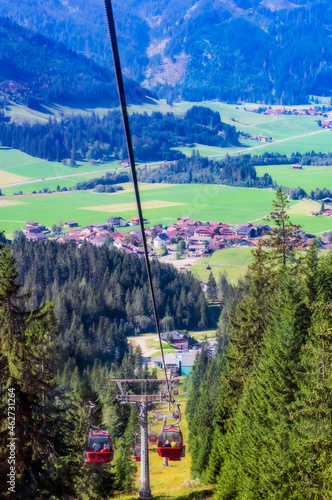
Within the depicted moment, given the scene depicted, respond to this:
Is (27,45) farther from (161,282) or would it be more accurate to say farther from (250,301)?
(250,301)

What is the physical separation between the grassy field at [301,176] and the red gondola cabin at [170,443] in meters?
75.5

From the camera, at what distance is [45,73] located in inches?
3046

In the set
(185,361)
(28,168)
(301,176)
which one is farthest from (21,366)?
(301,176)

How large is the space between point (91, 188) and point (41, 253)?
20.3m

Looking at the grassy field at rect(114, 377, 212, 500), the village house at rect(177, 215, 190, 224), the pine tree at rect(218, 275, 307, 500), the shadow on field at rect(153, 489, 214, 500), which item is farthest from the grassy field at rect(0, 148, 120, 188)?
the pine tree at rect(218, 275, 307, 500)

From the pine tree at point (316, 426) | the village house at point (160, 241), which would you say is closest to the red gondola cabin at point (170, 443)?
the pine tree at point (316, 426)

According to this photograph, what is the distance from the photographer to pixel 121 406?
3156cm

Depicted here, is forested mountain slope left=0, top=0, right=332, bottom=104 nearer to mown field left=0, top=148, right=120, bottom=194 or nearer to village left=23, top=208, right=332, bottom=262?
village left=23, top=208, right=332, bottom=262

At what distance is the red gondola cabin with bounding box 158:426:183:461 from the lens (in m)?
11.8

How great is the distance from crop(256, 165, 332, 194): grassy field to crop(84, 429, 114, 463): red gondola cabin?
75216 millimetres

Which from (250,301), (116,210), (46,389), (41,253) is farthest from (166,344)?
(46,389)

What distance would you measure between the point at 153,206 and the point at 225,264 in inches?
533

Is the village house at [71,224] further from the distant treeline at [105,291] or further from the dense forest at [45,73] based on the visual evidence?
the dense forest at [45,73]

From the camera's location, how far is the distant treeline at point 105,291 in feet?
194
